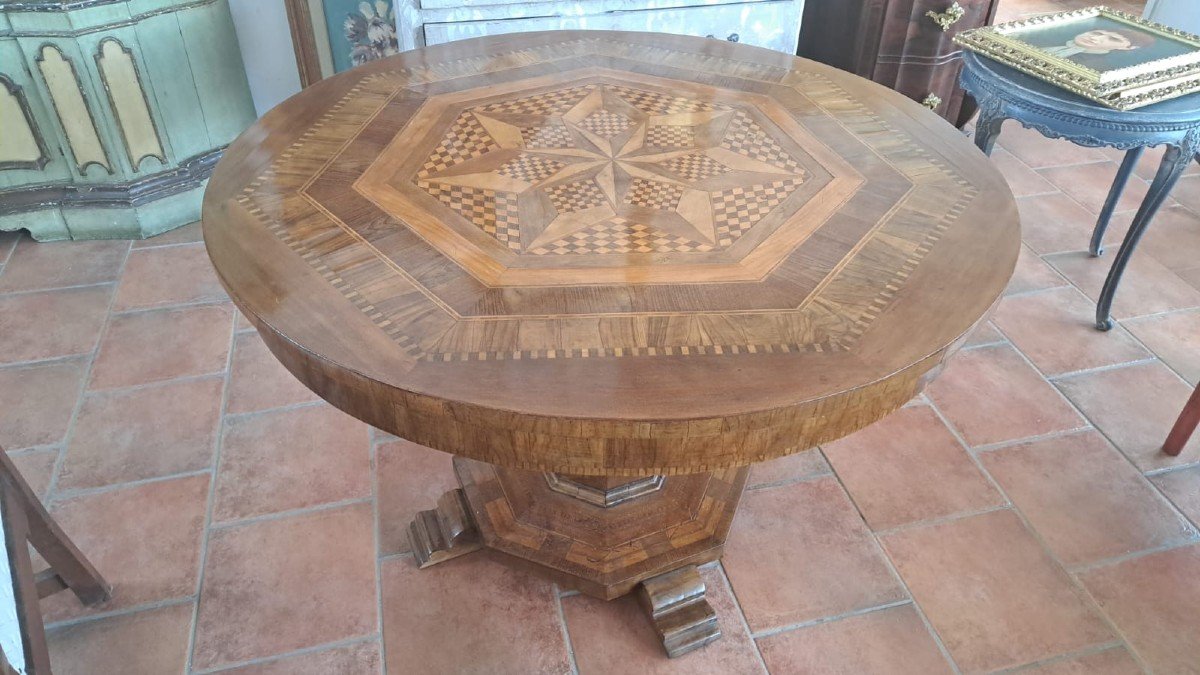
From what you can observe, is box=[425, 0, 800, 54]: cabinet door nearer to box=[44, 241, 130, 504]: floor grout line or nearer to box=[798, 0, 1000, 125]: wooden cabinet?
box=[798, 0, 1000, 125]: wooden cabinet

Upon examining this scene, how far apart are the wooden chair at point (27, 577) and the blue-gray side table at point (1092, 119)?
7.24ft

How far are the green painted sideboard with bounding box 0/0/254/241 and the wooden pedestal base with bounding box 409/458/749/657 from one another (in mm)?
→ 1680

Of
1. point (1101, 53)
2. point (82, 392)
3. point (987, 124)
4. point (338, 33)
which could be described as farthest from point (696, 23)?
point (82, 392)

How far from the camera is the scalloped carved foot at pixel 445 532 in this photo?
1.62 meters

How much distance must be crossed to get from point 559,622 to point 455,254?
0.80 metres

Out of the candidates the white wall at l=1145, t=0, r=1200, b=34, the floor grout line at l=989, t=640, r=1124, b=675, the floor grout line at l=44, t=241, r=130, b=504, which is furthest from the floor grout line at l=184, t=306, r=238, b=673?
the white wall at l=1145, t=0, r=1200, b=34

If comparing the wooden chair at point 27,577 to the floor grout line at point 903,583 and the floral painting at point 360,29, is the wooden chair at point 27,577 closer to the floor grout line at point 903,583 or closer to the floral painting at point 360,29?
the floor grout line at point 903,583

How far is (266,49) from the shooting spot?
2.87m

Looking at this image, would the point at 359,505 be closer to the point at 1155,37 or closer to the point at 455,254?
the point at 455,254

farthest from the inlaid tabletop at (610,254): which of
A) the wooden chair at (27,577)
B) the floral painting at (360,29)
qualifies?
the floral painting at (360,29)

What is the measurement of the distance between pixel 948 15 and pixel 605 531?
2121mm

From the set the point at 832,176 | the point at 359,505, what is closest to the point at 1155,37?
the point at 832,176

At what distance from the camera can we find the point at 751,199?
131 cm

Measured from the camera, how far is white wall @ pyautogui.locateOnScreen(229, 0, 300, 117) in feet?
9.16
